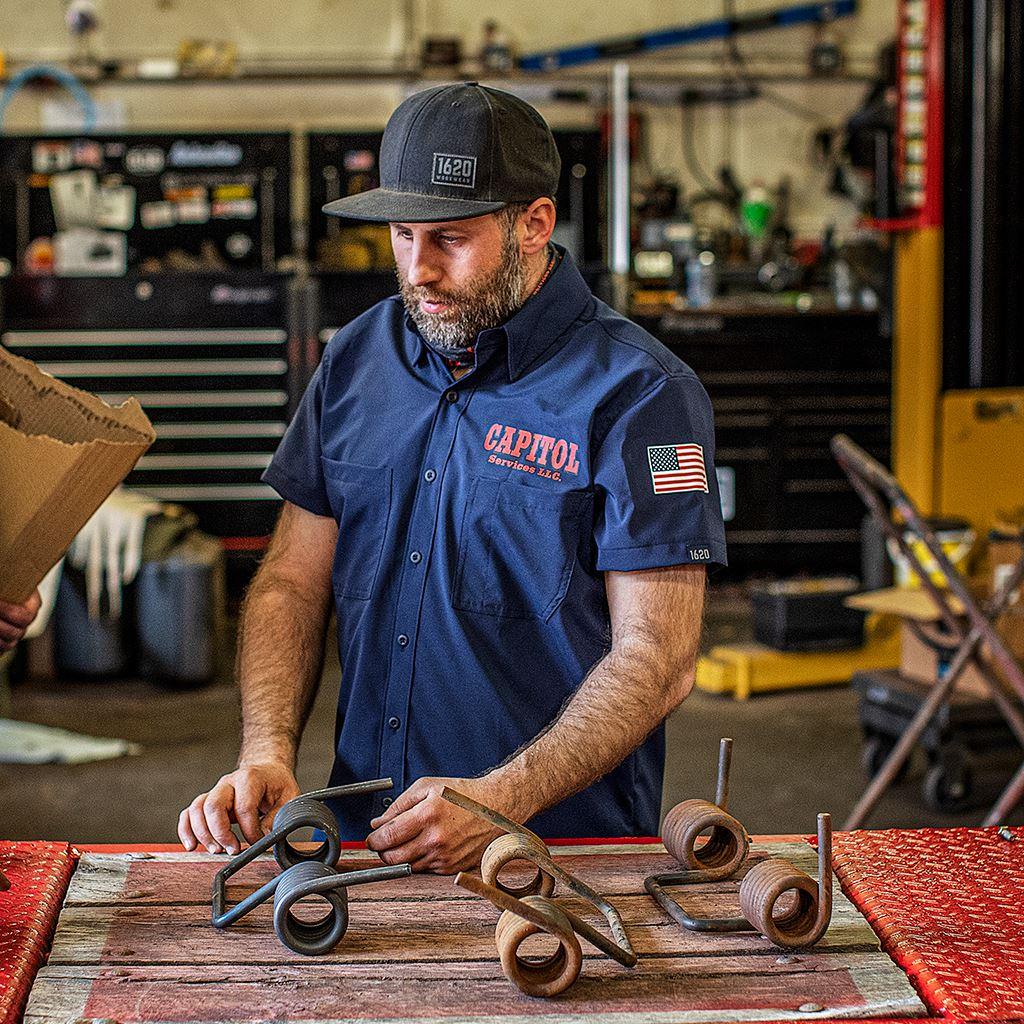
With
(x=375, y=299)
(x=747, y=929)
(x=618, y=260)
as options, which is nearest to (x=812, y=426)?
(x=618, y=260)

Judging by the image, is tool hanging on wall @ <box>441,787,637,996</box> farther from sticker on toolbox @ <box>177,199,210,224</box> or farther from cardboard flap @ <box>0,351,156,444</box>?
sticker on toolbox @ <box>177,199,210,224</box>

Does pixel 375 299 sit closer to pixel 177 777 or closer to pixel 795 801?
pixel 177 777

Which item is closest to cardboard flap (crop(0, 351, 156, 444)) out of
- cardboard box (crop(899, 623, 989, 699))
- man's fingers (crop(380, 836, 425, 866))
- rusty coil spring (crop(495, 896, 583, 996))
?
man's fingers (crop(380, 836, 425, 866))

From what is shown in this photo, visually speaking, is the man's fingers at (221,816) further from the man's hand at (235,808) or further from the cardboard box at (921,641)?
the cardboard box at (921,641)

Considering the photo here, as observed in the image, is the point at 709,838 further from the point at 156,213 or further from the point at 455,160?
the point at 156,213

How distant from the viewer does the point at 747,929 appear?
1312 millimetres

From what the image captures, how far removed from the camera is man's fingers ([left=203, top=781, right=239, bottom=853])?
4.97 ft

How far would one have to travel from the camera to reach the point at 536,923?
1.15 metres

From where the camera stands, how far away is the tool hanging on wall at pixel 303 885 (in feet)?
4.06

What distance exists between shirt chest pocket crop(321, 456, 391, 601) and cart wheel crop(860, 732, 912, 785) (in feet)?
9.48

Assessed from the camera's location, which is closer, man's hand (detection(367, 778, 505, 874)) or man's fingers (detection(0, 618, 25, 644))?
man's hand (detection(367, 778, 505, 874))

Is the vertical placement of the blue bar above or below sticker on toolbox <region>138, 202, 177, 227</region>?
above

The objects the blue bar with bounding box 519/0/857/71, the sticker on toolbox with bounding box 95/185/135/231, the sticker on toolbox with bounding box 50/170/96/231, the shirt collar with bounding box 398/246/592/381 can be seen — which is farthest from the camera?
the blue bar with bounding box 519/0/857/71

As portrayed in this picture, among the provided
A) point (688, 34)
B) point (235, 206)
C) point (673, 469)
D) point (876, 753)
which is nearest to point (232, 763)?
point (876, 753)
